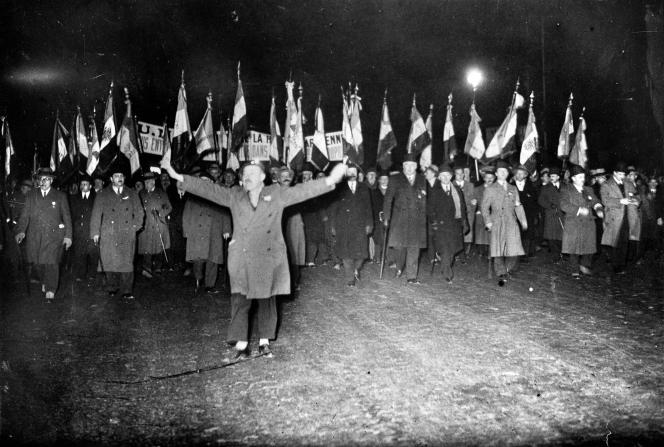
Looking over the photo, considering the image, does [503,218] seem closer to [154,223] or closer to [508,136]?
[508,136]

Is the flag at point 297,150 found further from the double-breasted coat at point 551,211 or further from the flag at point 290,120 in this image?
the double-breasted coat at point 551,211

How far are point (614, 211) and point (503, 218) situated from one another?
3.12 metres

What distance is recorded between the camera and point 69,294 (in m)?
8.82

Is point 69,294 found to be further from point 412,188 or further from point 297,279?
point 412,188

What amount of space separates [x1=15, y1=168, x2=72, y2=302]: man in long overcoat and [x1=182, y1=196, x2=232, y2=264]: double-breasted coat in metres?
1.99

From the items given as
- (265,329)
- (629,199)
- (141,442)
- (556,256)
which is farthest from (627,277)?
(141,442)

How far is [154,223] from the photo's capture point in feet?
36.2

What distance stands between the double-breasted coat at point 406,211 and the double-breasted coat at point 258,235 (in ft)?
14.3

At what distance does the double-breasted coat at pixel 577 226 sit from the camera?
993 centimetres

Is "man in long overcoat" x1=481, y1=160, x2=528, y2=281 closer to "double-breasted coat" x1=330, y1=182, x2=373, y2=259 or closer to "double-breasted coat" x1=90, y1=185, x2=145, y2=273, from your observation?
"double-breasted coat" x1=330, y1=182, x2=373, y2=259

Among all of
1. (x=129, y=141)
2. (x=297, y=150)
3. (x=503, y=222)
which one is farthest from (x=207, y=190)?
(x=297, y=150)

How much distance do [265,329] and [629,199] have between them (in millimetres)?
8749

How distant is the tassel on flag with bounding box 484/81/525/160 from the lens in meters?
11.7

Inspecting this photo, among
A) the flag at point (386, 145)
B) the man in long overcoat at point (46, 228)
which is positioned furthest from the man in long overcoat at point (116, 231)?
the flag at point (386, 145)
